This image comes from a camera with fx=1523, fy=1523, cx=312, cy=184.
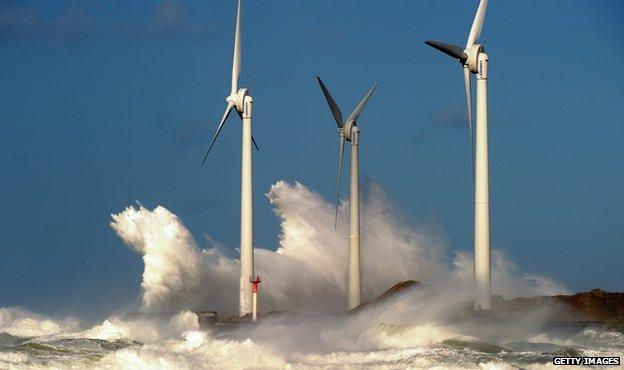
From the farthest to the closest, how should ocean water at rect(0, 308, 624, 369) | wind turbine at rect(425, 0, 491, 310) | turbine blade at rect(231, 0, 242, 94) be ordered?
1. turbine blade at rect(231, 0, 242, 94)
2. wind turbine at rect(425, 0, 491, 310)
3. ocean water at rect(0, 308, 624, 369)

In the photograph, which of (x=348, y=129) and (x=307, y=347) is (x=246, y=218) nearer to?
(x=348, y=129)

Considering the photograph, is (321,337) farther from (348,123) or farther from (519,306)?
(348,123)

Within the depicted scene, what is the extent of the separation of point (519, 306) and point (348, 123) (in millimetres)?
19590

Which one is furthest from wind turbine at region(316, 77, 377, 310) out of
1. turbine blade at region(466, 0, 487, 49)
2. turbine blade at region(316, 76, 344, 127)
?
turbine blade at region(466, 0, 487, 49)

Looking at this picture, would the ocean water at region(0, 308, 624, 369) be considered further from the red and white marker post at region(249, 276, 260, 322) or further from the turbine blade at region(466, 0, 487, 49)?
the turbine blade at region(466, 0, 487, 49)

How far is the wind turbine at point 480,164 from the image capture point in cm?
8919

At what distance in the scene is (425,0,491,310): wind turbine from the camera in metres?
89.2

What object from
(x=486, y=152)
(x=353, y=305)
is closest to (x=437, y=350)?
(x=486, y=152)

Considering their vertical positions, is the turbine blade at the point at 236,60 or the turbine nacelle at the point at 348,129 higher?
the turbine blade at the point at 236,60

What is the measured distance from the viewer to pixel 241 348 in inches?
3041

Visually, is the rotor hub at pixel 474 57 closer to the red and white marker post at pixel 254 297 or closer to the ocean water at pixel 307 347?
the ocean water at pixel 307 347

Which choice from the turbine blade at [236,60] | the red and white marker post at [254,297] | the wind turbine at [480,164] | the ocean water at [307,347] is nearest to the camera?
the ocean water at [307,347]

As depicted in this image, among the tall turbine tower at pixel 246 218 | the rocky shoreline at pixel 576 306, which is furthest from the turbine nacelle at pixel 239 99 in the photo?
the rocky shoreline at pixel 576 306

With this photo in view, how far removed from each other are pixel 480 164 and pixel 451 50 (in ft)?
24.0
